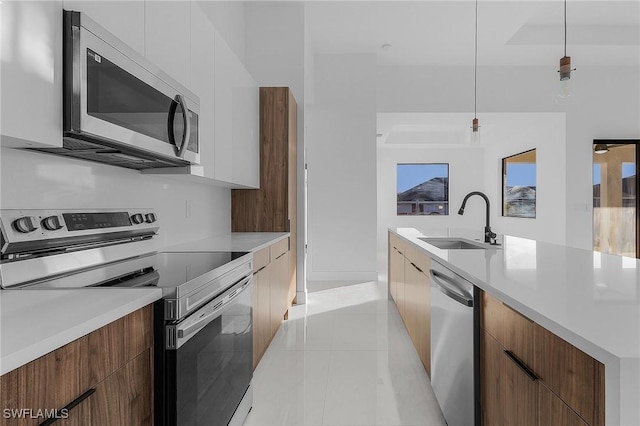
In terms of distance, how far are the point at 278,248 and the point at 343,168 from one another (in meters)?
2.49

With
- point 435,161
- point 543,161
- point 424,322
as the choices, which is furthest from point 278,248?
point 435,161

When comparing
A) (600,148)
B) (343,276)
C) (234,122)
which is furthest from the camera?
(600,148)

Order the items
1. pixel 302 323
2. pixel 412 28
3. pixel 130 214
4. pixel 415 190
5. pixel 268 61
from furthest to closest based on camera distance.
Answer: pixel 415 190 → pixel 412 28 → pixel 268 61 → pixel 302 323 → pixel 130 214

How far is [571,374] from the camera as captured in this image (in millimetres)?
802

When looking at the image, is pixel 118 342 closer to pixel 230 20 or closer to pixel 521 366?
pixel 521 366

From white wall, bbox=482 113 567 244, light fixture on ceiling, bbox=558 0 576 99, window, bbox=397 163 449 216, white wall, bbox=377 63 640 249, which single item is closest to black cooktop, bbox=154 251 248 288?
light fixture on ceiling, bbox=558 0 576 99

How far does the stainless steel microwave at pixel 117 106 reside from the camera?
115cm

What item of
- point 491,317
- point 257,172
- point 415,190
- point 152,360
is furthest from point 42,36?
point 415,190

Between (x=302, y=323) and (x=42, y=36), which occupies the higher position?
(x=42, y=36)

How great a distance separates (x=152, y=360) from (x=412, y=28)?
4.61 m

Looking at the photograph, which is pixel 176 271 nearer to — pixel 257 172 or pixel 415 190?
pixel 257 172

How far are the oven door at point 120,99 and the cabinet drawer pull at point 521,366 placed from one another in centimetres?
147

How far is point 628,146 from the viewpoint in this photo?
565 centimetres

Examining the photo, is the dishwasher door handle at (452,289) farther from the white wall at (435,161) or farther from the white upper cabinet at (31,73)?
the white wall at (435,161)
